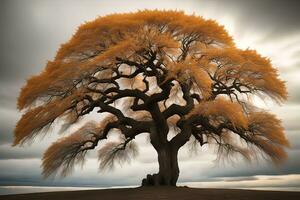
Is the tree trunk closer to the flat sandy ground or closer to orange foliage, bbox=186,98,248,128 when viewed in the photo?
the flat sandy ground

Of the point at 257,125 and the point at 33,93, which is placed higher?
the point at 33,93

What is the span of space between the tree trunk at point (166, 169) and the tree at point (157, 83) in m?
0.06

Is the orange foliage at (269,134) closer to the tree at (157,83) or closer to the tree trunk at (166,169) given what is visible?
the tree at (157,83)

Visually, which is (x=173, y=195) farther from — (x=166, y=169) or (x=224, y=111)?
(x=166, y=169)

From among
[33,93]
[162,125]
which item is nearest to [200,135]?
[162,125]

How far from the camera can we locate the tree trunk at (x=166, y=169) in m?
26.1

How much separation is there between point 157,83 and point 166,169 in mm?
5229

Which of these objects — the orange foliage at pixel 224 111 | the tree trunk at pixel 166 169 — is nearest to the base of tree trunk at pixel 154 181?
the tree trunk at pixel 166 169

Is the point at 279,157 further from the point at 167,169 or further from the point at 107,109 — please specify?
the point at 107,109

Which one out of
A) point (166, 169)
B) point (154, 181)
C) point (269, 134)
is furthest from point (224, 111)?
point (154, 181)

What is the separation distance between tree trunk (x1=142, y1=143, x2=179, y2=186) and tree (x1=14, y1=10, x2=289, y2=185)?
0.20 feet

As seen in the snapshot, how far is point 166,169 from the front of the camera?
86.6ft

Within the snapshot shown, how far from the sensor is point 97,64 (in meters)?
23.4

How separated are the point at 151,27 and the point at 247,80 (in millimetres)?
6412
